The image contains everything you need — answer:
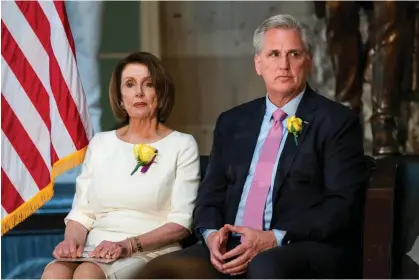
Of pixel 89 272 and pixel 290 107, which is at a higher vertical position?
pixel 290 107

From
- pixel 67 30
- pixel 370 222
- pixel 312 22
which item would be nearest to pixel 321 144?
pixel 370 222

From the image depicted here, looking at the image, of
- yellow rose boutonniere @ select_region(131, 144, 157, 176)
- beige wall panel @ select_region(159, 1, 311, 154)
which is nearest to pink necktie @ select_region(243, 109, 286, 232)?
yellow rose boutonniere @ select_region(131, 144, 157, 176)

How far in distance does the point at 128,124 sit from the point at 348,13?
1641 millimetres

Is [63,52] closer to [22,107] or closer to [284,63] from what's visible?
[22,107]

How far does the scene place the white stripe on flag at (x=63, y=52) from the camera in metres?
3.07

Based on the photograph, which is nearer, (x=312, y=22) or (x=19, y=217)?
(x=19, y=217)

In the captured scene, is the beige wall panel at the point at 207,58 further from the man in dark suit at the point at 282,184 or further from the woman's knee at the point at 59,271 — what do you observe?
the woman's knee at the point at 59,271

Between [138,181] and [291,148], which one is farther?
[138,181]

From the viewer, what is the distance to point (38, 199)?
306 cm

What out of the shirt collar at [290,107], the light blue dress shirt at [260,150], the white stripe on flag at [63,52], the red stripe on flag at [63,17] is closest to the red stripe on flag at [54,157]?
the white stripe on flag at [63,52]

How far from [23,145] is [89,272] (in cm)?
67

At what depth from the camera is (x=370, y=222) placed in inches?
99.3

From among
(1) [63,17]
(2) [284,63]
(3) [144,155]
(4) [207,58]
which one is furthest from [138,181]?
(4) [207,58]

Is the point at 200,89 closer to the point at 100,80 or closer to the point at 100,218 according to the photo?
the point at 100,80
